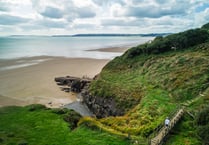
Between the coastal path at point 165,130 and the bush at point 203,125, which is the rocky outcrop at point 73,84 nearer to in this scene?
the coastal path at point 165,130

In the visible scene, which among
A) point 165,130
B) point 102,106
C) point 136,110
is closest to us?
point 165,130

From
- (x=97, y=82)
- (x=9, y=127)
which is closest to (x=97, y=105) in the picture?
(x=97, y=82)

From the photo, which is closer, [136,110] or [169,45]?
[136,110]

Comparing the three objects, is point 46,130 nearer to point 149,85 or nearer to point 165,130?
point 165,130

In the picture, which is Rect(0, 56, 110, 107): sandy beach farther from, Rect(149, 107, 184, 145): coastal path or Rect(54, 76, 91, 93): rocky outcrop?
Rect(149, 107, 184, 145): coastal path

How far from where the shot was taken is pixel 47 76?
222 ft

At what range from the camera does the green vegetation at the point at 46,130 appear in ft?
77.4

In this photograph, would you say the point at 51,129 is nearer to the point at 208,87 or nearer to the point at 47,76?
the point at 208,87

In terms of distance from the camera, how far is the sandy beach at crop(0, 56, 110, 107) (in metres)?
47.5

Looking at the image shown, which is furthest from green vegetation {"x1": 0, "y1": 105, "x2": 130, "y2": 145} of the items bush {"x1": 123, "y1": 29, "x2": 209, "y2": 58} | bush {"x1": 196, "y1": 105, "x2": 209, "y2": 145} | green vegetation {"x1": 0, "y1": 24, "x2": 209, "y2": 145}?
bush {"x1": 123, "y1": 29, "x2": 209, "y2": 58}

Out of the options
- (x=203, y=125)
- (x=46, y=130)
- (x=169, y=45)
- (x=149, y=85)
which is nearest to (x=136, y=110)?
(x=203, y=125)

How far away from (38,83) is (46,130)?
3431cm

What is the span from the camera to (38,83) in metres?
59.3

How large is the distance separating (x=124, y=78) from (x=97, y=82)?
5768 mm
